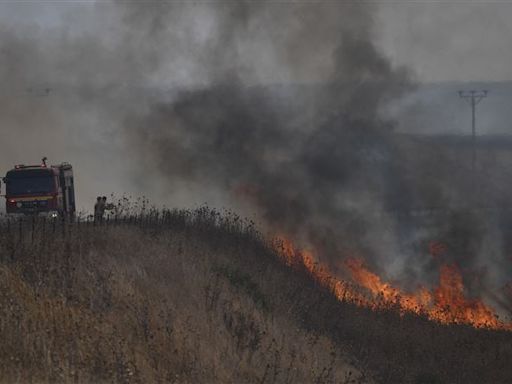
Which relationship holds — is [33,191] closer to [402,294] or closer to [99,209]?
[99,209]

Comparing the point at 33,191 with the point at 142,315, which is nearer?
the point at 142,315

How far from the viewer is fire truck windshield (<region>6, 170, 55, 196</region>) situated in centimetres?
2830

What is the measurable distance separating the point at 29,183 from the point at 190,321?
615 inches

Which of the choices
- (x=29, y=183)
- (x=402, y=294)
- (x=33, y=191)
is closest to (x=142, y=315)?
(x=33, y=191)

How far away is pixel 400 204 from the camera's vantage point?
139 feet

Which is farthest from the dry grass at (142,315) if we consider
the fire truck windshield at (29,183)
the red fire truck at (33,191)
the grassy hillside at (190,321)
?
the fire truck windshield at (29,183)

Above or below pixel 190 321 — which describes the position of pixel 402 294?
below

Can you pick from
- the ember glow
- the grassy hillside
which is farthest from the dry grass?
the ember glow

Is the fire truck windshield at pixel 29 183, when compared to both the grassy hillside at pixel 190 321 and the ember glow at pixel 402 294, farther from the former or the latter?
the ember glow at pixel 402 294

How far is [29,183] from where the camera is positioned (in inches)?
1118

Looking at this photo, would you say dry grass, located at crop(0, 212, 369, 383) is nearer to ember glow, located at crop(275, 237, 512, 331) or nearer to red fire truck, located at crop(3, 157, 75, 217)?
ember glow, located at crop(275, 237, 512, 331)

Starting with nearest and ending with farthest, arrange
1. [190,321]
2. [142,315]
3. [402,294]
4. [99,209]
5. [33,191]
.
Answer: [142,315] < [190,321] < [99,209] < [33,191] < [402,294]

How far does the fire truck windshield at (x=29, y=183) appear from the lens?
2830 centimetres

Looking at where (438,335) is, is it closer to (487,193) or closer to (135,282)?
(135,282)
